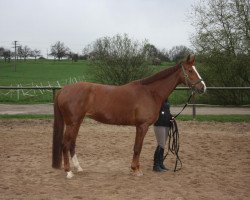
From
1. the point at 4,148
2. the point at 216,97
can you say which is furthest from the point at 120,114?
the point at 216,97

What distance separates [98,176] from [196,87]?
2037 mm

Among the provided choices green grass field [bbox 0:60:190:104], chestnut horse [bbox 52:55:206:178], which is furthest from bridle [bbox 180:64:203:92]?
green grass field [bbox 0:60:190:104]

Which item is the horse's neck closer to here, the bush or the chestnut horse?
the chestnut horse

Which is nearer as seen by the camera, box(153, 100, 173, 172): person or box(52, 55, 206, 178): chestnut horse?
box(52, 55, 206, 178): chestnut horse

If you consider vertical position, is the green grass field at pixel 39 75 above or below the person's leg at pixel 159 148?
above

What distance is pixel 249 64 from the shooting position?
16.4 meters

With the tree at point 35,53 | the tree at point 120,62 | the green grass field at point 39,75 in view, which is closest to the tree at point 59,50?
the tree at point 35,53

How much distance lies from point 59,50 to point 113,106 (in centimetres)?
10155

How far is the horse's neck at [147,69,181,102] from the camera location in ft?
19.5

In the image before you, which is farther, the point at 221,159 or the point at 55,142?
the point at 221,159

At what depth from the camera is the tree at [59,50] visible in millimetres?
103062

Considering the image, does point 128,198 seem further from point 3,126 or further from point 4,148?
point 3,126

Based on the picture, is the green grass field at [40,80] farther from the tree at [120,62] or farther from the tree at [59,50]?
the tree at [59,50]

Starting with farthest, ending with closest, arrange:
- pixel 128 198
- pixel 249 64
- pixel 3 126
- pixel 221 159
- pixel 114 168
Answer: pixel 249 64 < pixel 3 126 < pixel 221 159 < pixel 114 168 < pixel 128 198
